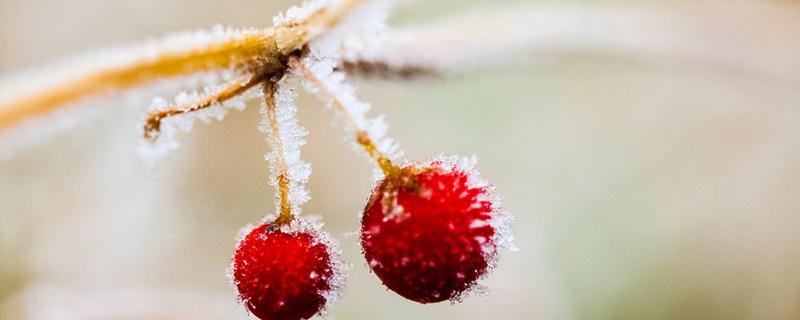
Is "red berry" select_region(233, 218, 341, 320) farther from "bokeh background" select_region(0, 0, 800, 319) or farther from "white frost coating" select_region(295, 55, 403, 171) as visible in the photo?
"bokeh background" select_region(0, 0, 800, 319)

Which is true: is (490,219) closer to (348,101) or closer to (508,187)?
(348,101)

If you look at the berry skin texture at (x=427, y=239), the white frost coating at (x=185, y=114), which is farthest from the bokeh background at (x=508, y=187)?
the berry skin texture at (x=427, y=239)

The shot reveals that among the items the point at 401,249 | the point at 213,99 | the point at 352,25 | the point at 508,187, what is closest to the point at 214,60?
the point at 213,99

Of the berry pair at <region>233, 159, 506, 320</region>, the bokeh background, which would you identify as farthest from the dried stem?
the bokeh background

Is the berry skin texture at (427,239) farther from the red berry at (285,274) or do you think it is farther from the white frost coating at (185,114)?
the white frost coating at (185,114)

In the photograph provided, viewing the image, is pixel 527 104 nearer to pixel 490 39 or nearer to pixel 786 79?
pixel 786 79

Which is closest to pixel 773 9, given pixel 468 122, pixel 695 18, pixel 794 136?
pixel 695 18
